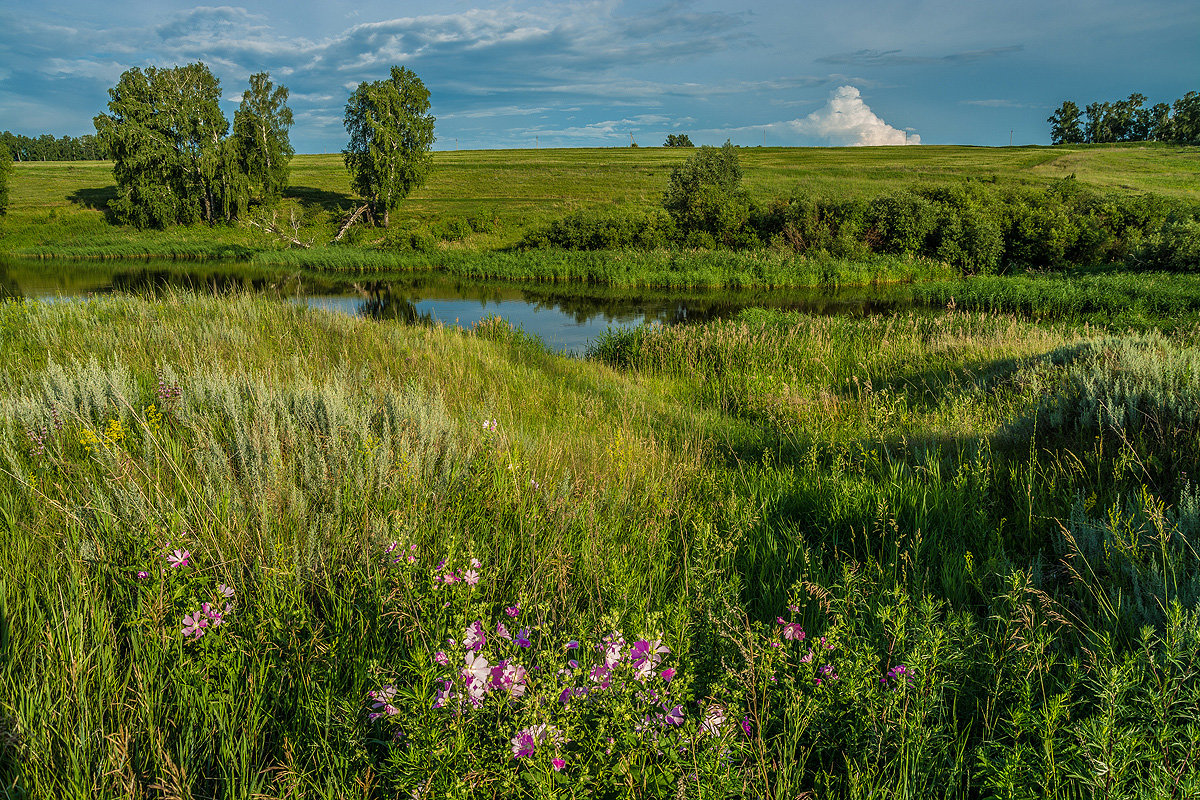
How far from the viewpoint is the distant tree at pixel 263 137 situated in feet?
151

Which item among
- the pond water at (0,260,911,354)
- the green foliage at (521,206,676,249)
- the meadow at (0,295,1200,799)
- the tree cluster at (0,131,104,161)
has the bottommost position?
the meadow at (0,295,1200,799)

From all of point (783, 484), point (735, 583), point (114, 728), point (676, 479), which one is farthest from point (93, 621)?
point (783, 484)

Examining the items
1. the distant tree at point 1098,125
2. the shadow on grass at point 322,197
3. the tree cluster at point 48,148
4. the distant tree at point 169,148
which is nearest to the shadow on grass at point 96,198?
the distant tree at point 169,148

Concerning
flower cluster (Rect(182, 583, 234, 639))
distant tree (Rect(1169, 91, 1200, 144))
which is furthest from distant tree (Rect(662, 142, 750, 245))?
distant tree (Rect(1169, 91, 1200, 144))

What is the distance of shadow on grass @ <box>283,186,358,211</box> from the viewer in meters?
51.8

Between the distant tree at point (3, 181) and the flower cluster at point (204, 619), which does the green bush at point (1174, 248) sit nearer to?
the flower cluster at point (204, 619)

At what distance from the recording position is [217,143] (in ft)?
150

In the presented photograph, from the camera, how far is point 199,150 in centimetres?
4672

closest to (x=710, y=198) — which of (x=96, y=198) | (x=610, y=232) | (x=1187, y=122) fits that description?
(x=610, y=232)

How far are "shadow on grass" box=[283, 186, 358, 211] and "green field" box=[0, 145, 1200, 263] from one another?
17 centimetres

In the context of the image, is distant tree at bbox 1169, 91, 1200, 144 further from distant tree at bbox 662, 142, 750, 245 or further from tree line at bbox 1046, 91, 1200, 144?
distant tree at bbox 662, 142, 750, 245

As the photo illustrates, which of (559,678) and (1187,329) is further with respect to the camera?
(1187,329)

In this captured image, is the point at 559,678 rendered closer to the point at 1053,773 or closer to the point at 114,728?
the point at 1053,773

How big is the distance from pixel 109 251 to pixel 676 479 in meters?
48.8
